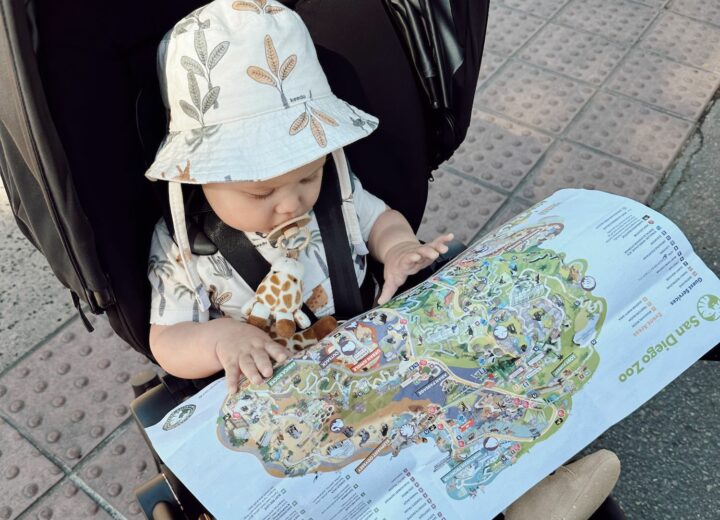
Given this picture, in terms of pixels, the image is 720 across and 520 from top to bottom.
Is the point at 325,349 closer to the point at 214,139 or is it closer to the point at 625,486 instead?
the point at 214,139

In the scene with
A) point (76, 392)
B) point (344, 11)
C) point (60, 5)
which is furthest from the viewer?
point (76, 392)

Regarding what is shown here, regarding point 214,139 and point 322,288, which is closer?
point 214,139

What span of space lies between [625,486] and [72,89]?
4.25 feet

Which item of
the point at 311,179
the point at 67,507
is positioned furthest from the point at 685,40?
the point at 67,507

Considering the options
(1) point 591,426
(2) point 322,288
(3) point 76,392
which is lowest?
(3) point 76,392

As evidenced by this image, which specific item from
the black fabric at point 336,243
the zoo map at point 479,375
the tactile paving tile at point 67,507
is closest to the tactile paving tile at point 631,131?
the zoo map at point 479,375

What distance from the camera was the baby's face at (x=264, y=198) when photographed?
3.42 feet

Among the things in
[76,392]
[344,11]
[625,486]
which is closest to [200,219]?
[344,11]

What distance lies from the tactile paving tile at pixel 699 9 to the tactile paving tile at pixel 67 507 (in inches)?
99.6

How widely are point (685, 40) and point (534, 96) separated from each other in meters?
0.65

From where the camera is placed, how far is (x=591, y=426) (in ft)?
3.32

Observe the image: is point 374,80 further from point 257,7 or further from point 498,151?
point 498,151

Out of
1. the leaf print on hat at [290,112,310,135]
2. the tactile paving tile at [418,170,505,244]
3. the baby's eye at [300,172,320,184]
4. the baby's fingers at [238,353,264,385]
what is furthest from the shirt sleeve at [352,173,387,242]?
the tactile paving tile at [418,170,505,244]

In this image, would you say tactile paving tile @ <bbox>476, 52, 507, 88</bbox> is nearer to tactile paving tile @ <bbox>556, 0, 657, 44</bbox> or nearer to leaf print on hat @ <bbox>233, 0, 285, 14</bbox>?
tactile paving tile @ <bbox>556, 0, 657, 44</bbox>
